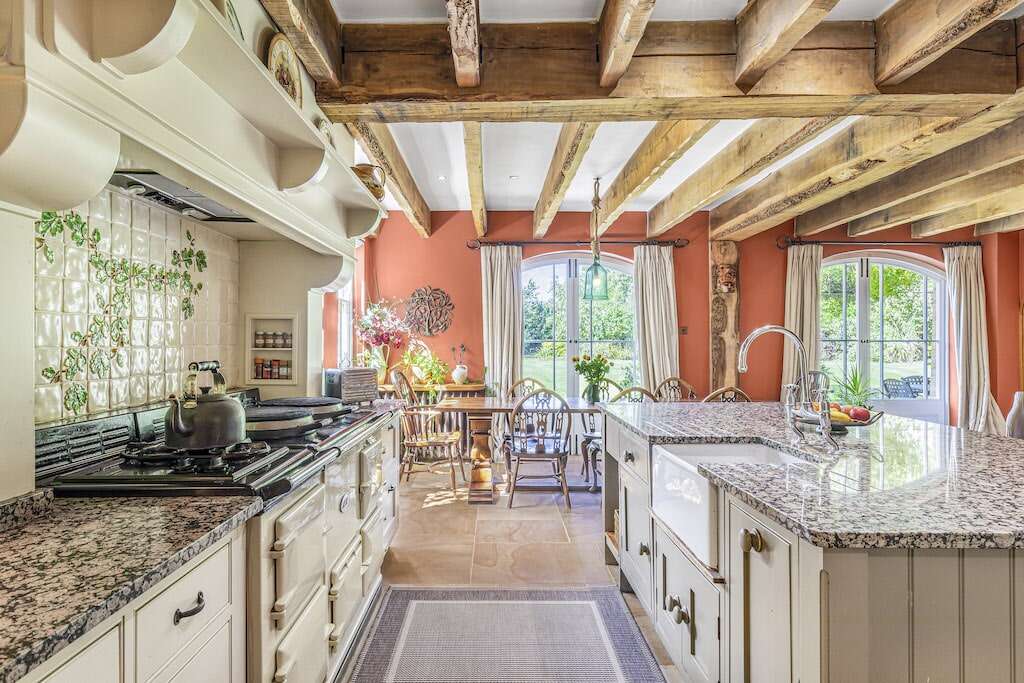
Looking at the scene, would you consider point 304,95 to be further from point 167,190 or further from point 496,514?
point 496,514

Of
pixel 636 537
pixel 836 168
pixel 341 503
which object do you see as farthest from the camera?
pixel 836 168

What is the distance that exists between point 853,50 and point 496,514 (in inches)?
127

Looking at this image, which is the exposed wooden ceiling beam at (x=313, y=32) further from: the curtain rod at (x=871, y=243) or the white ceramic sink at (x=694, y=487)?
the curtain rod at (x=871, y=243)

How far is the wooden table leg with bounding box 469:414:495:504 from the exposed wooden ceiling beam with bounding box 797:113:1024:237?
353 cm

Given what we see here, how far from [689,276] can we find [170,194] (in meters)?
4.98


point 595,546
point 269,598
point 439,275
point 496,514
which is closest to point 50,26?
point 269,598

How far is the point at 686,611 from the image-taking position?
1.66 m

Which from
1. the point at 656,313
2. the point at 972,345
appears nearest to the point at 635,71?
the point at 656,313

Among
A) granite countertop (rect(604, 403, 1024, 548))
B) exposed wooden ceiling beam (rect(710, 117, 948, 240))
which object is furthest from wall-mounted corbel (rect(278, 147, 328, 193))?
exposed wooden ceiling beam (rect(710, 117, 948, 240))

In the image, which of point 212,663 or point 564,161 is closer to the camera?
point 212,663

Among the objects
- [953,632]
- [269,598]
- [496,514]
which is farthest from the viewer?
[496,514]

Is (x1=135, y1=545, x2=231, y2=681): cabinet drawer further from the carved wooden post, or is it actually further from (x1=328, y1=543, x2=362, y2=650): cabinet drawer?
the carved wooden post

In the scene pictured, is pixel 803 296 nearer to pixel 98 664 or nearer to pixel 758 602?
pixel 758 602

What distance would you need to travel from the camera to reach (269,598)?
1275 millimetres
